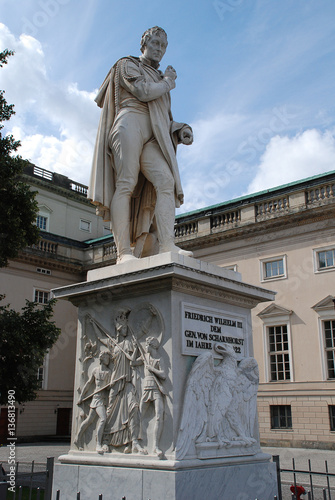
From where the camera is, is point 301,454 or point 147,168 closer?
point 147,168

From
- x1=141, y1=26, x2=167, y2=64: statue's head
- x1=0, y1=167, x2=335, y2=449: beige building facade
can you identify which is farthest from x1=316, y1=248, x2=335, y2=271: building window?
x1=141, y1=26, x2=167, y2=64: statue's head

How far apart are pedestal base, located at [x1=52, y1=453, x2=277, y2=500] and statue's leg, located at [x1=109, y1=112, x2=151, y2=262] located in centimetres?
237

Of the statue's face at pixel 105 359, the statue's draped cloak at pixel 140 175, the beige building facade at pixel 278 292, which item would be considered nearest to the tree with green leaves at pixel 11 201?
the statue's draped cloak at pixel 140 175

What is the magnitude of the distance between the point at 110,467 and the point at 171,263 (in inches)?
82.5

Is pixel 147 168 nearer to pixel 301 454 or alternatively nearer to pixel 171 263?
pixel 171 263

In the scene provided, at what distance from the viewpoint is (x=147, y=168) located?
6.44 metres

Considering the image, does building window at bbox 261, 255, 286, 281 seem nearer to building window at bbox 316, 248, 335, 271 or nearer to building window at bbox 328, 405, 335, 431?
building window at bbox 316, 248, 335, 271

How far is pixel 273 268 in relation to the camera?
26.8 metres

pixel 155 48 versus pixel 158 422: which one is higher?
pixel 155 48

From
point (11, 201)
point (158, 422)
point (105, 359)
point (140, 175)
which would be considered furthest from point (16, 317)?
point (158, 422)

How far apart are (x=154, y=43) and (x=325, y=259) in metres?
20.0

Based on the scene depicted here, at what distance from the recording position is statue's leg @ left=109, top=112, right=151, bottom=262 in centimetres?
630

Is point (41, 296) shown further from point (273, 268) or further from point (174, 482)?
point (174, 482)

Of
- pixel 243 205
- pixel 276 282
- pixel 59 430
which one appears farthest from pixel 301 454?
pixel 59 430
